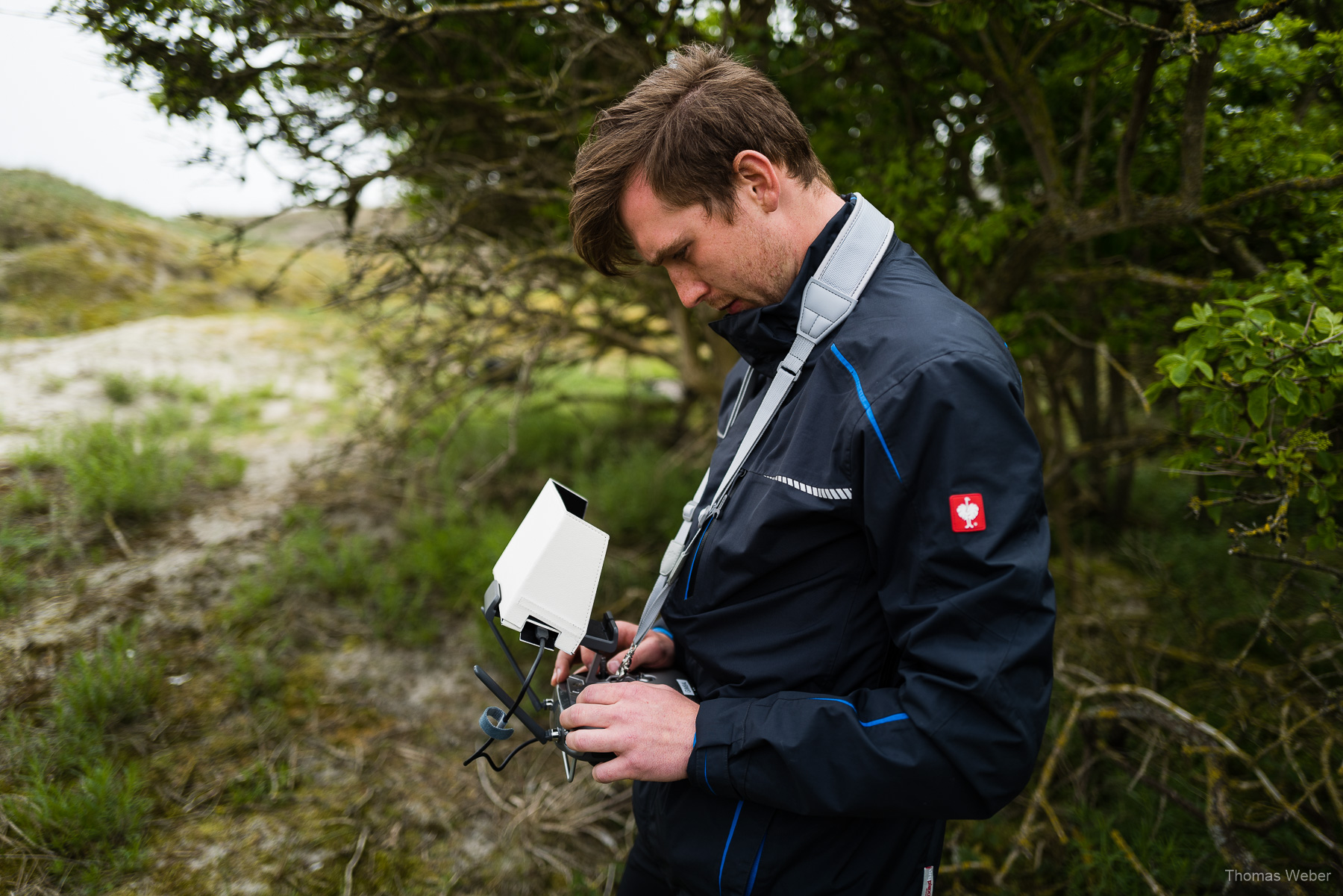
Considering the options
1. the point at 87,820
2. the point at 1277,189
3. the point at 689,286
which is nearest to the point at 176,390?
the point at 87,820

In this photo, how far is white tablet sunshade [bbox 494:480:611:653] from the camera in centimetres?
140

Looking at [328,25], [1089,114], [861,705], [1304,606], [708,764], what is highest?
[328,25]

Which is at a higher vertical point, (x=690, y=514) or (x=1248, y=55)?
(x=1248, y=55)

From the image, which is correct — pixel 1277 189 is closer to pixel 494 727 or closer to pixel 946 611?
pixel 946 611

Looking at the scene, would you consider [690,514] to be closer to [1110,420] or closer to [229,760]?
[229,760]

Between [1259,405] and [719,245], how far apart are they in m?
1.64

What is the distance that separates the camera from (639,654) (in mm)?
1705

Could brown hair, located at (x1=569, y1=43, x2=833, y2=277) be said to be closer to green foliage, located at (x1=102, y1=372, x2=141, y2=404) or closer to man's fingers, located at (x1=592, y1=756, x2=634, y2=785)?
man's fingers, located at (x1=592, y1=756, x2=634, y2=785)

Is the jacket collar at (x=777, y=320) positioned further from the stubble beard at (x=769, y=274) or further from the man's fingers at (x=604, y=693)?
the man's fingers at (x=604, y=693)

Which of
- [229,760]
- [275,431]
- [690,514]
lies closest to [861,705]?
[690,514]

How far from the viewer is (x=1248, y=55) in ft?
8.61

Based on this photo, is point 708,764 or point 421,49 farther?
point 421,49

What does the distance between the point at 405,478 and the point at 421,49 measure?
2.91 meters

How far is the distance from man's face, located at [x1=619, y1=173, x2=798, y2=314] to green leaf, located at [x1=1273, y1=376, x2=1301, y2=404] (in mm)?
1432
